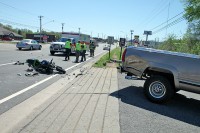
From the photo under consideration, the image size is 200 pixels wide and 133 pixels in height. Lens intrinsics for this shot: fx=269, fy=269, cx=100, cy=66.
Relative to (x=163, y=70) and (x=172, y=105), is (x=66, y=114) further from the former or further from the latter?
(x=172, y=105)

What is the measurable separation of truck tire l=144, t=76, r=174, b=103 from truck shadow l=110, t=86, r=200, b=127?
0.19 metres

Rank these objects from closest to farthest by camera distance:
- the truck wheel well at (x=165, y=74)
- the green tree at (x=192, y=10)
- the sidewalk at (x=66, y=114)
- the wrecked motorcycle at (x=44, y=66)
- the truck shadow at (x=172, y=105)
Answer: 1. the sidewalk at (x=66, y=114)
2. the truck shadow at (x=172, y=105)
3. the truck wheel well at (x=165, y=74)
4. the wrecked motorcycle at (x=44, y=66)
5. the green tree at (x=192, y=10)

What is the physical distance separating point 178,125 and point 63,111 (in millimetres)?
2720

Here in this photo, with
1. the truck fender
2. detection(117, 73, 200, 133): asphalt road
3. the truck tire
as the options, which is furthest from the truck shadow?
the truck fender

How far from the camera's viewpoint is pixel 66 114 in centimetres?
623

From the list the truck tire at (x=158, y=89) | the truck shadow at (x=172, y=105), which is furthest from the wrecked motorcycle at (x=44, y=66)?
the truck tire at (x=158, y=89)

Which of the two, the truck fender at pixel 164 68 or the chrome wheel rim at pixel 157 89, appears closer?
the truck fender at pixel 164 68

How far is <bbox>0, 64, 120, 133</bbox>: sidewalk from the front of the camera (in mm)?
5344

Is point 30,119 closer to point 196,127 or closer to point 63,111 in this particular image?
point 63,111

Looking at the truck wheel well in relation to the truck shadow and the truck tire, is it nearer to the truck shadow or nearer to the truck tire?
the truck tire

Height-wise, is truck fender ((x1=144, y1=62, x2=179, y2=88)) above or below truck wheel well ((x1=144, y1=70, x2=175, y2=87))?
above

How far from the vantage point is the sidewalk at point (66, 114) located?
534cm

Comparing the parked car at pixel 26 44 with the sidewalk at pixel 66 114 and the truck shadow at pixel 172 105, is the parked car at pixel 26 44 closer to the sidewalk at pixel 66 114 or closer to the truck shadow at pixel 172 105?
the sidewalk at pixel 66 114

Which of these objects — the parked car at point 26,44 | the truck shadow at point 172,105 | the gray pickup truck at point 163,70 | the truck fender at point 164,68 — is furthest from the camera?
the parked car at point 26,44
